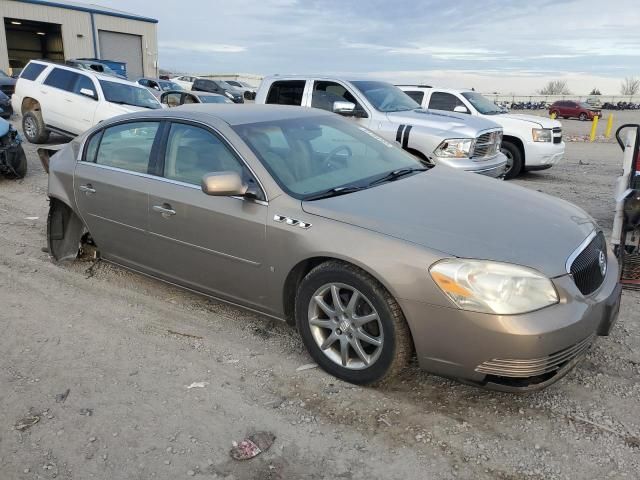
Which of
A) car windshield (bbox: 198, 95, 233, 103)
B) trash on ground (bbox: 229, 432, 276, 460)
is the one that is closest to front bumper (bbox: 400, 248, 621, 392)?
trash on ground (bbox: 229, 432, 276, 460)

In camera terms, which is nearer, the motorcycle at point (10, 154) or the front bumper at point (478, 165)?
the front bumper at point (478, 165)

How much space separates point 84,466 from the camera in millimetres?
2574

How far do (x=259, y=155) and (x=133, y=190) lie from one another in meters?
1.17

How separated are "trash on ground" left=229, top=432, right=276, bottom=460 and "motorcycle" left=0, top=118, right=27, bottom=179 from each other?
7.69 metres

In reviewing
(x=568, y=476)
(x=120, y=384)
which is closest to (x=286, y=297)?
(x=120, y=384)

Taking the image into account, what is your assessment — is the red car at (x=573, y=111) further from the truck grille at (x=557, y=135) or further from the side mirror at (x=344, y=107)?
the side mirror at (x=344, y=107)

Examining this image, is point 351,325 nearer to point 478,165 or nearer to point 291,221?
point 291,221

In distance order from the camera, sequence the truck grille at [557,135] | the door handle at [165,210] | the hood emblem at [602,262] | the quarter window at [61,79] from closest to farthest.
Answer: the hood emblem at [602,262]
the door handle at [165,210]
the truck grille at [557,135]
the quarter window at [61,79]

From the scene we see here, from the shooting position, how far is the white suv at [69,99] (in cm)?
1167

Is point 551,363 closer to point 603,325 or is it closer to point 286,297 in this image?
point 603,325

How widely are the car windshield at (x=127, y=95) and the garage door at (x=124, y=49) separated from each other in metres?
27.8

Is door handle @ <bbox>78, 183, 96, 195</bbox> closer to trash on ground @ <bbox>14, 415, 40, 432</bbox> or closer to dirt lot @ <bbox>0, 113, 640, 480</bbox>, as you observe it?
dirt lot @ <bbox>0, 113, 640, 480</bbox>

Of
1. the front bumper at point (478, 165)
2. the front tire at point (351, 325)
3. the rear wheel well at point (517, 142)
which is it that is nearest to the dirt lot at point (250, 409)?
the front tire at point (351, 325)

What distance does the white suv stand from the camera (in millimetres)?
11672
